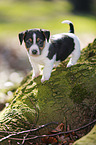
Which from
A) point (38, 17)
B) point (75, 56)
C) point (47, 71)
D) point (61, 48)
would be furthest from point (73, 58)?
point (38, 17)

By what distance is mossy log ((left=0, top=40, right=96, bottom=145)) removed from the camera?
2891mm

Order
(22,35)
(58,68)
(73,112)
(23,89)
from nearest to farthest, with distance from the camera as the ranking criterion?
1. (73,112)
2. (22,35)
3. (23,89)
4. (58,68)

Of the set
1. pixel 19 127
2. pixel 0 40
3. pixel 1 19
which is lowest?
pixel 19 127

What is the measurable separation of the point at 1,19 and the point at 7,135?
11.9 metres

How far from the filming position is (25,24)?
12.7m

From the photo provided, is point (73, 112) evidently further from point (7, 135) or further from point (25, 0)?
point (25, 0)

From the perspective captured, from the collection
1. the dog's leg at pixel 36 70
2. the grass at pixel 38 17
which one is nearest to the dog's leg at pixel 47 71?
the dog's leg at pixel 36 70

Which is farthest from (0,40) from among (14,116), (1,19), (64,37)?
(14,116)

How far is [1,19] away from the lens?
13.7 m

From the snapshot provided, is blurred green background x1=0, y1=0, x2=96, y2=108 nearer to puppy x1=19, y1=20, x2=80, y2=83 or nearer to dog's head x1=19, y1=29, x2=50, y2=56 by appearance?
puppy x1=19, y1=20, x2=80, y2=83

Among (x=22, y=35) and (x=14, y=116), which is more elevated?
(x=22, y=35)

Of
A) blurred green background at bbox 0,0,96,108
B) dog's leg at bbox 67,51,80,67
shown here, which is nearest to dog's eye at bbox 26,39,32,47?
dog's leg at bbox 67,51,80,67

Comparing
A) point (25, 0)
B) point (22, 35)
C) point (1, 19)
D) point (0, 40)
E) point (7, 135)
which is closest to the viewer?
point (7, 135)

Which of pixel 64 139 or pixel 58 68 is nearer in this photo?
pixel 64 139
